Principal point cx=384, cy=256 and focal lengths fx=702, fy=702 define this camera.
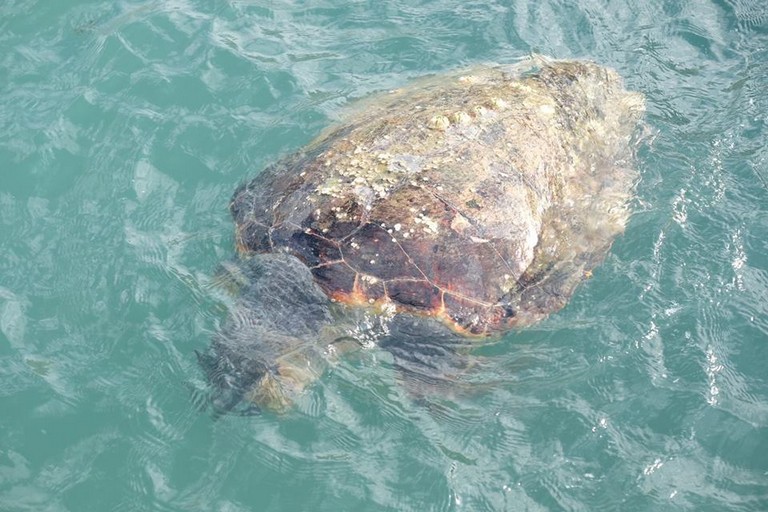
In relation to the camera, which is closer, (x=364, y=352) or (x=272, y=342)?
(x=272, y=342)

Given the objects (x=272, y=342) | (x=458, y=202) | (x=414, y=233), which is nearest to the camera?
(x=272, y=342)

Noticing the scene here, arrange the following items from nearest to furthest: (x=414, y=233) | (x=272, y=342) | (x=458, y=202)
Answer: (x=272, y=342) < (x=414, y=233) < (x=458, y=202)

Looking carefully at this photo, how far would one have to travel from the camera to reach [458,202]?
16.9ft


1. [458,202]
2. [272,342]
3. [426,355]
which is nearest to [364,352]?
[426,355]

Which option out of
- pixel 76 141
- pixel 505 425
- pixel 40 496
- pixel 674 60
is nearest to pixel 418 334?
pixel 505 425

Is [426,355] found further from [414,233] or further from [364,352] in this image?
[414,233]

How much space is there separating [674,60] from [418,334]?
4633mm

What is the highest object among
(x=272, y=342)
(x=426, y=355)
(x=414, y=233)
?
(x=414, y=233)

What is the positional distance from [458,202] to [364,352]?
1.29 m

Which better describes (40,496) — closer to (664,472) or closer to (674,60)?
(664,472)

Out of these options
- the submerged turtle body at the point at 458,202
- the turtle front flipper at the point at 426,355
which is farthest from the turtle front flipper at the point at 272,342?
the turtle front flipper at the point at 426,355

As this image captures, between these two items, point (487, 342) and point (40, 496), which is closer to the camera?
point (40, 496)

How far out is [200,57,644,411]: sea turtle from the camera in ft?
16.0

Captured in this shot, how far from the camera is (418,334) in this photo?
4961 millimetres
